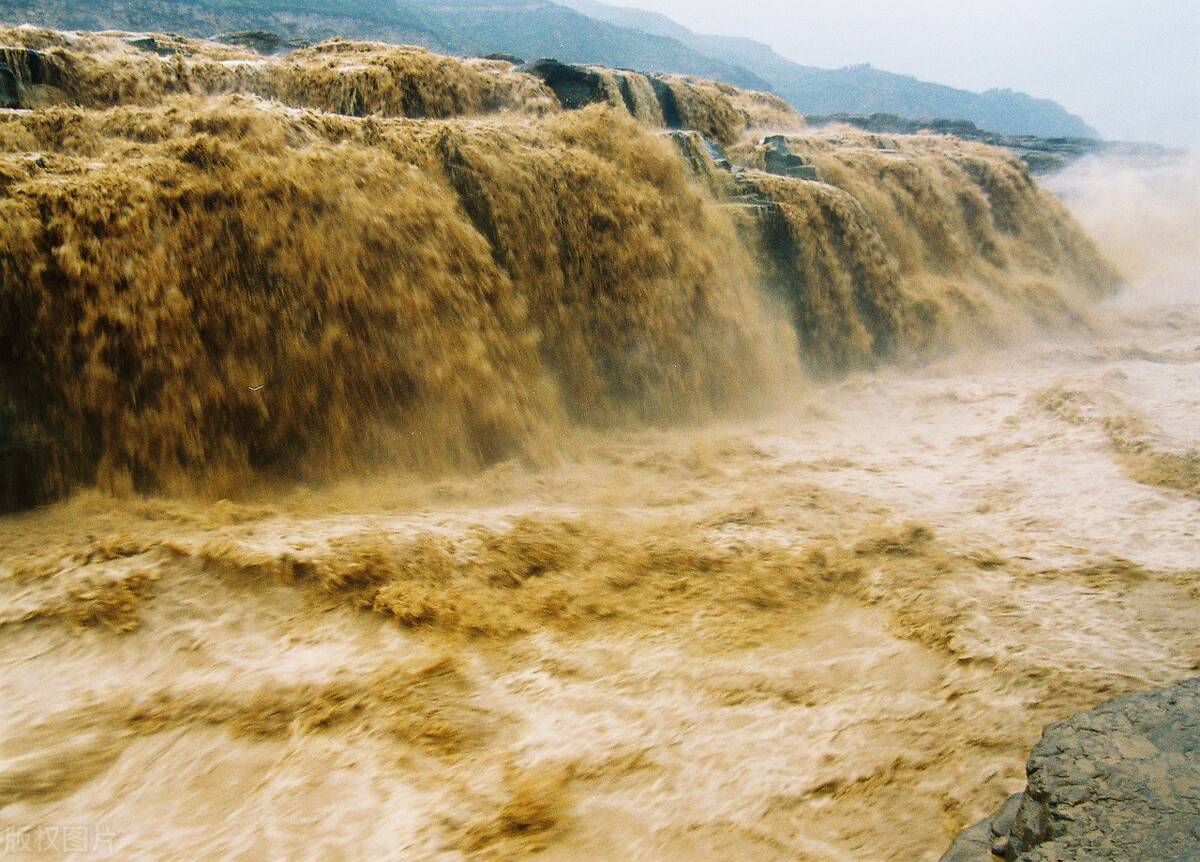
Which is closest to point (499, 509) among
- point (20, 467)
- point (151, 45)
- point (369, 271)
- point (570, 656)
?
point (570, 656)

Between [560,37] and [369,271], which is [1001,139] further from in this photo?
[560,37]

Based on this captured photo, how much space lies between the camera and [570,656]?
2.75 meters

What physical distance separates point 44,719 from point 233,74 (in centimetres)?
679

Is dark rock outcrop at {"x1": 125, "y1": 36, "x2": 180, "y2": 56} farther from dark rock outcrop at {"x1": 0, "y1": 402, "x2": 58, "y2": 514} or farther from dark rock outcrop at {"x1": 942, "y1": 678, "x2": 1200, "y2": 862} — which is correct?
dark rock outcrop at {"x1": 942, "y1": 678, "x2": 1200, "y2": 862}

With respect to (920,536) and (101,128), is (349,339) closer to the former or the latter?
(101,128)

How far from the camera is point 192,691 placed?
238cm

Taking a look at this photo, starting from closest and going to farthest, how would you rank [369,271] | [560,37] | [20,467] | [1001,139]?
[20,467] < [369,271] < [1001,139] < [560,37]

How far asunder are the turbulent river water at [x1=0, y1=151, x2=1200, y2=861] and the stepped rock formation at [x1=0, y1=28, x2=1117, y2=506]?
1.30ft

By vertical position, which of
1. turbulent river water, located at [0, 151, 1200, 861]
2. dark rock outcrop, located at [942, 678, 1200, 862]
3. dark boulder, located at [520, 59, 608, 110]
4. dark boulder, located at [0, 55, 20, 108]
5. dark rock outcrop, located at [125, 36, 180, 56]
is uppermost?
dark boulder, located at [520, 59, 608, 110]

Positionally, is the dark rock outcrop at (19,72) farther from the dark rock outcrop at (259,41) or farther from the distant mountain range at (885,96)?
the distant mountain range at (885,96)

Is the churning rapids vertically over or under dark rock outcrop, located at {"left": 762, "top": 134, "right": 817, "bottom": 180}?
under

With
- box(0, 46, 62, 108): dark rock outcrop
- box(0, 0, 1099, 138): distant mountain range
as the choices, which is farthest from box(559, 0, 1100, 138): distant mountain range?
box(0, 46, 62, 108): dark rock outcrop

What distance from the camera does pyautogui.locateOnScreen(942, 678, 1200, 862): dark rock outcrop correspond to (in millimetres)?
1508

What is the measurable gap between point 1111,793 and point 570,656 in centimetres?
166
